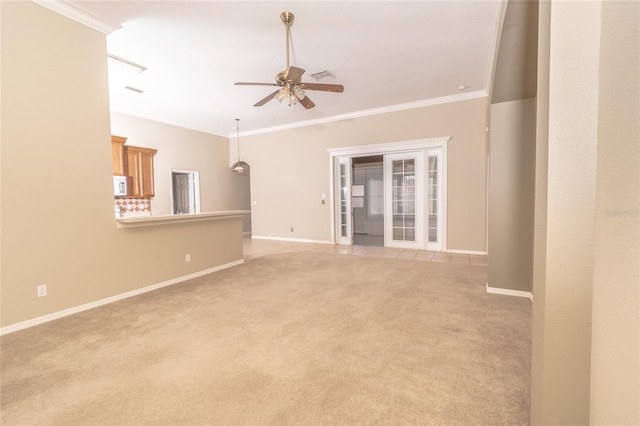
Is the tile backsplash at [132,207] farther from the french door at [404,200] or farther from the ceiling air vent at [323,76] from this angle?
the french door at [404,200]

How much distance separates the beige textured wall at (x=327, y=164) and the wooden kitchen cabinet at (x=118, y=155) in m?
3.25

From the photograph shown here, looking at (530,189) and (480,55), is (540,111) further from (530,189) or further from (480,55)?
(480,55)

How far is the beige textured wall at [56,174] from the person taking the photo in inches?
102

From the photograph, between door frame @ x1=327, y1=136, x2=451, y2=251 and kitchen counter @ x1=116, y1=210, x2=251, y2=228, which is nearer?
kitchen counter @ x1=116, y1=210, x2=251, y2=228

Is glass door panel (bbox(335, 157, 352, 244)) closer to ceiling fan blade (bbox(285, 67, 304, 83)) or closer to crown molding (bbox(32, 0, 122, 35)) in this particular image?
ceiling fan blade (bbox(285, 67, 304, 83))

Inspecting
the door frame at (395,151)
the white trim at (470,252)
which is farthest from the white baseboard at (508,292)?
the door frame at (395,151)

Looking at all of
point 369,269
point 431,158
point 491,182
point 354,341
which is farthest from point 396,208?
point 354,341

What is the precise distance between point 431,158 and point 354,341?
16.2 ft

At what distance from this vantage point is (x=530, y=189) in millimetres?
3135

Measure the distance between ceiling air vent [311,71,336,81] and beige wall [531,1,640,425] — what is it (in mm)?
3885

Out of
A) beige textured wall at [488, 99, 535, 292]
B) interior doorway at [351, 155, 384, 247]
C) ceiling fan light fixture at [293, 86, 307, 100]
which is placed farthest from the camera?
interior doorway at [351, 155, 384, 247]

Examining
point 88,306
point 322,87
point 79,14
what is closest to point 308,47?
point 322,87

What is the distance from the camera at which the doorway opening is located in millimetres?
7895

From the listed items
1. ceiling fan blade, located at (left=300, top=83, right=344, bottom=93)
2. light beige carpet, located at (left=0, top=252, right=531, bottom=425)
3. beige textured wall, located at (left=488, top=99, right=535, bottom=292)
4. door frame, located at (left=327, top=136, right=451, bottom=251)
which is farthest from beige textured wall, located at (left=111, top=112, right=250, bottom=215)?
beige textured wall, located at (left=488, top=99, right=535, bottom=292)
